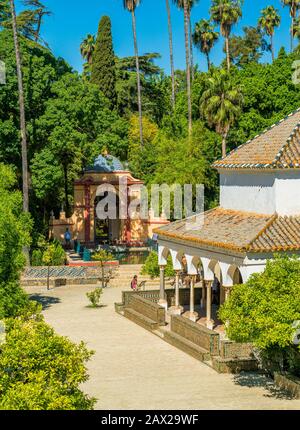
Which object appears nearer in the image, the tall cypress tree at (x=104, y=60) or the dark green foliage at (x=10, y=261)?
the dark green foliage at (x=10, y=261)

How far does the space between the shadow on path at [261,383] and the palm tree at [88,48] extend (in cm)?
6457

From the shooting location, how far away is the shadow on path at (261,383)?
19947 mm

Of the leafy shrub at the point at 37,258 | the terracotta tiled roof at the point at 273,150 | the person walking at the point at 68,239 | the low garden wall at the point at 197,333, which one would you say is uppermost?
the terracotta tiled roof at the point at 273,150

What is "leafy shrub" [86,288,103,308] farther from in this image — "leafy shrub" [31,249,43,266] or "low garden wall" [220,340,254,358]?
"low garden wall" [220,340,254,358]

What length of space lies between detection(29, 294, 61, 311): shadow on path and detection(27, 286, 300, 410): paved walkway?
11.5ft

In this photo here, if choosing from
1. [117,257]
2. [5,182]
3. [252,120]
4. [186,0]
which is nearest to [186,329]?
[5,182]

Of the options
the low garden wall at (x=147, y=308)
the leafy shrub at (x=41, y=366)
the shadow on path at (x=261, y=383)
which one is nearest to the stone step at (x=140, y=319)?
the low garden wall at (x=147, y=308)

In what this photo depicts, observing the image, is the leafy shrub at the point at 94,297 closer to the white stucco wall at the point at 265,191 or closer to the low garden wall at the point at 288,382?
the white stucco wall at the point at 265,191

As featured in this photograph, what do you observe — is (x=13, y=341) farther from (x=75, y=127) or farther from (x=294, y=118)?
(x=75, y=127)

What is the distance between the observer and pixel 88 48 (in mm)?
83625

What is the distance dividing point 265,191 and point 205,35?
5256 cm

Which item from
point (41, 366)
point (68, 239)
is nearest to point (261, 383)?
point (41, 366)

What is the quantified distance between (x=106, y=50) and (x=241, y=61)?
28566mm

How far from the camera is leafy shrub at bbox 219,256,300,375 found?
18.5 metres
